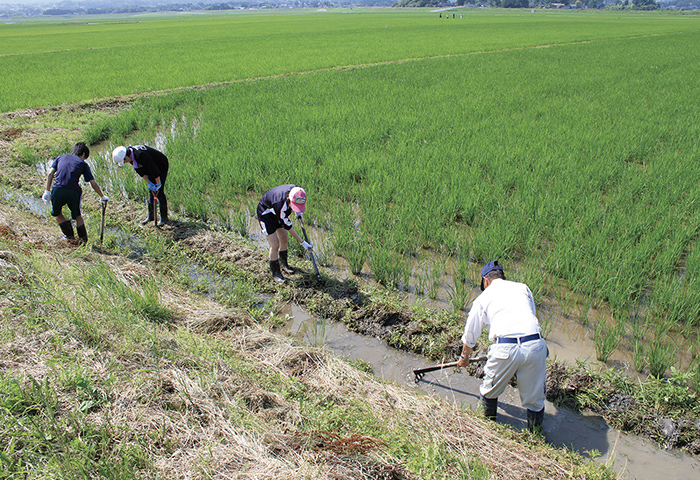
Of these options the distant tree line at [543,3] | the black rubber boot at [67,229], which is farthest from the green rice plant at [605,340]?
the distant tree line at [543,3]

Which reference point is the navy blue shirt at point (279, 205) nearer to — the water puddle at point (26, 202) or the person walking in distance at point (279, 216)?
the person walking in distance at point (279, 216)

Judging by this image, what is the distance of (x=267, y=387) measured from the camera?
2486 mm

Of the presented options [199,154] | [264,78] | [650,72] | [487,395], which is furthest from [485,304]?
[650,72]

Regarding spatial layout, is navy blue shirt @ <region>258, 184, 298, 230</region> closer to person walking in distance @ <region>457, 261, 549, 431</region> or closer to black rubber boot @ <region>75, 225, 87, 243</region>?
person walking in distance @ <region>457, 261, 549, 431</region>

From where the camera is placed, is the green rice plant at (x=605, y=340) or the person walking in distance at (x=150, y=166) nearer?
the green rice plant at (x=605, y=340)

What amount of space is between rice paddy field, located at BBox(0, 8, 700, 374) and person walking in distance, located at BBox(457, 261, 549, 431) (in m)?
1.22

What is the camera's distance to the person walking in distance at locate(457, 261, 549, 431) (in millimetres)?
2176

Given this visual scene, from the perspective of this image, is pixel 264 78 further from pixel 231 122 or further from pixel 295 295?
pixel 295 295

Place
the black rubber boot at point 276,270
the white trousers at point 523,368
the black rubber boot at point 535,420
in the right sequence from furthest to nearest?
the black rubber boot at point 276,270, the black rubber boot at point 535,420, the white trousers at point 523,368

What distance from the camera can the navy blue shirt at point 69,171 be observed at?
13.7 ft

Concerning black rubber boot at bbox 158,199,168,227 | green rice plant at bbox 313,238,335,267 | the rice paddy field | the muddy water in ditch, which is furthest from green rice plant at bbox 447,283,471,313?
black rubber boot at bbox 158,199,168,227

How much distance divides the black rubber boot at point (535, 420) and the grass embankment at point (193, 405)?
83mm

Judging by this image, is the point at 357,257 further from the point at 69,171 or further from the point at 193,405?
the point at 69,171

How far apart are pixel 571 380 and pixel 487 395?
0.66 m
